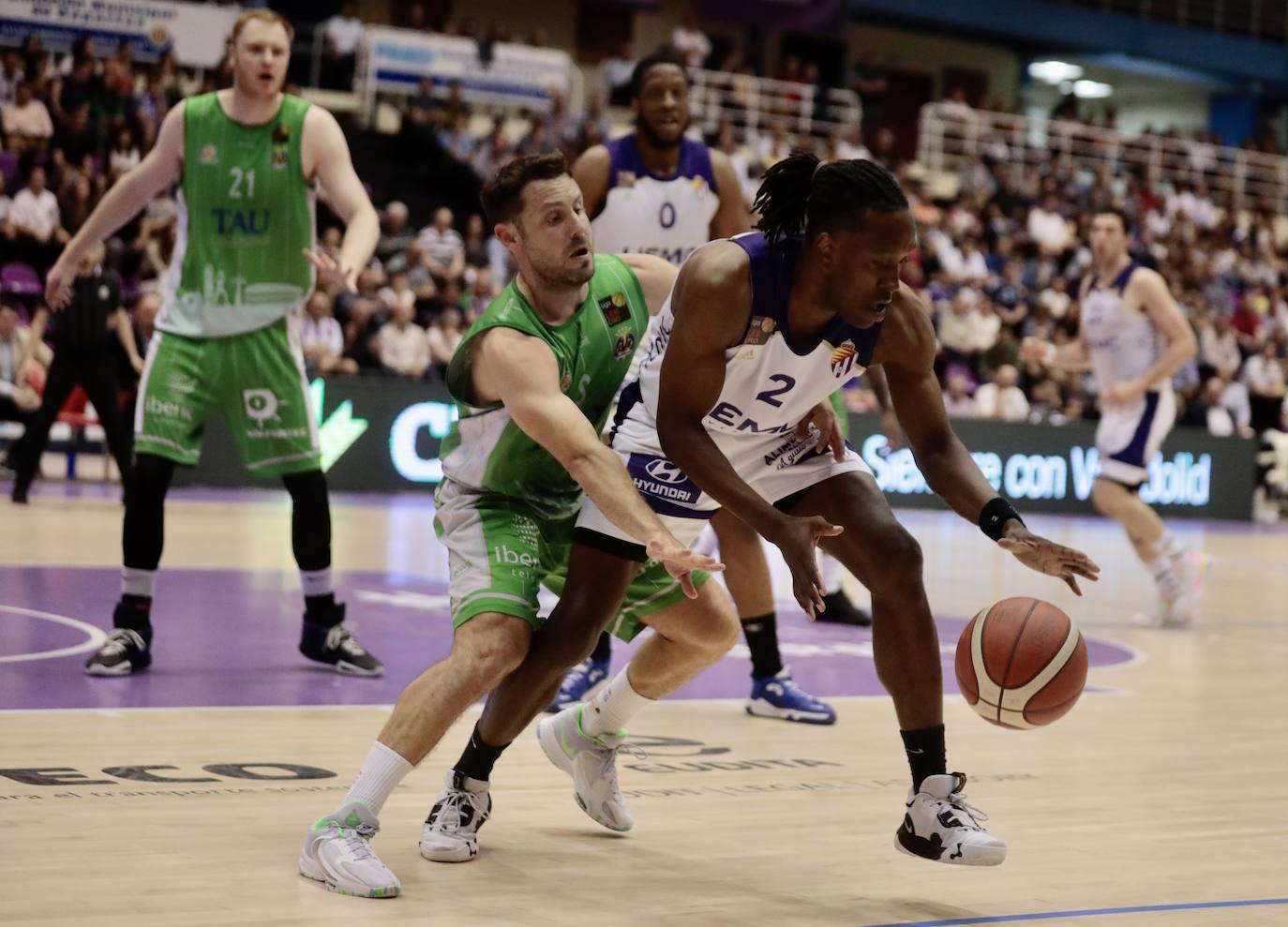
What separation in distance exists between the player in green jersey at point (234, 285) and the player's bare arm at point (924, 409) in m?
2.60

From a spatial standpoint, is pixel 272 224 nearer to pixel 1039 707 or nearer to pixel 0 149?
pixel 1039 707

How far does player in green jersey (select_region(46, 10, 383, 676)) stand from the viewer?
6309mm

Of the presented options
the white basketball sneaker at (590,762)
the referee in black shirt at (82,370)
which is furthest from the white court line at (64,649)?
the referee in black shirt at (82,370)

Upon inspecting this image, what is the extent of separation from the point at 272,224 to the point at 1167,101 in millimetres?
33699

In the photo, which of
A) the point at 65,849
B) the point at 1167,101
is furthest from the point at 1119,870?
the point at 1167,101

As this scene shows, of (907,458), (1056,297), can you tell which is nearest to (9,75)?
(907,458)

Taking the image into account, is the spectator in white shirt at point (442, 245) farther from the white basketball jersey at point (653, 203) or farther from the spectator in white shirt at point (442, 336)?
the white basketball jersey at point (653, 203)

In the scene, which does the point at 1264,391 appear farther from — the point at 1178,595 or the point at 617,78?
the point at 1178,595

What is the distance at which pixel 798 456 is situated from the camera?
4.48 meters

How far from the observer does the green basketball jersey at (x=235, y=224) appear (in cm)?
637

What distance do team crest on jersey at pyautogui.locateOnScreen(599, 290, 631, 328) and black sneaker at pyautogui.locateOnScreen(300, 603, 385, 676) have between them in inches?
101

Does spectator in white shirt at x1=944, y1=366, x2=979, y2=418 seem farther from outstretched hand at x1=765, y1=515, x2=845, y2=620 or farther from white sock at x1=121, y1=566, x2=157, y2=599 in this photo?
outstretched hand at x1=765, y1=515, x2=845, y2=620

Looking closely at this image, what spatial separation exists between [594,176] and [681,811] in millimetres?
2826

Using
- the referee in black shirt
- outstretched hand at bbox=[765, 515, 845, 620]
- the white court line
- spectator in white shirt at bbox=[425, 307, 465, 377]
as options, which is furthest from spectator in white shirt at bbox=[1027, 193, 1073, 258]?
outstretched hand at bbox=[765, 515, 845, 620]
